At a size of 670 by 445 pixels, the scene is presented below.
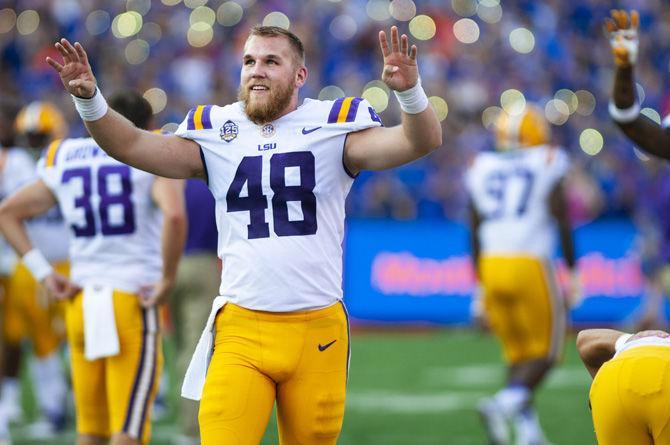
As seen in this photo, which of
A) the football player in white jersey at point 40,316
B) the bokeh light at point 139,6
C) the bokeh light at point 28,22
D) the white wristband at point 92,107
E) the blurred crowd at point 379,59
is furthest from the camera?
the bokeh light at point 139,6

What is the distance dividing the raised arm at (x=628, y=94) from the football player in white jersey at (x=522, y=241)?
2.74m

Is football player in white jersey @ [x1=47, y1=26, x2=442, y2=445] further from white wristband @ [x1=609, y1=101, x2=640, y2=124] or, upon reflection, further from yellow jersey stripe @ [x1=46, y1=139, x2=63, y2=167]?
yellow jersey stripe @ [x1=46, y1=139, x2=63, y2=167]

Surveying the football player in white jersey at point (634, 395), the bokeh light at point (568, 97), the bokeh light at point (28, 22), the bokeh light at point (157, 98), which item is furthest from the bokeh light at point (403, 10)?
the football player in white jersey at point (634, 395)

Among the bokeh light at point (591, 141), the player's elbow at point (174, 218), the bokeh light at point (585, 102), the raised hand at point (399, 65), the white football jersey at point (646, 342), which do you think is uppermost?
the raised hand at point (399, 65)

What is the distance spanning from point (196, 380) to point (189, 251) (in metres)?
3.73

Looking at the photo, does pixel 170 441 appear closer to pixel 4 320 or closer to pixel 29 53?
pixel 4 320

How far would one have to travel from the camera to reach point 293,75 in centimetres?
450

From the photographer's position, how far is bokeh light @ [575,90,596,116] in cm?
1745

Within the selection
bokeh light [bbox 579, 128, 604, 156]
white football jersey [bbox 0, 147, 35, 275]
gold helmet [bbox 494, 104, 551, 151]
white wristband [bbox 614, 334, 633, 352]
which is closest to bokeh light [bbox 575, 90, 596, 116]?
bokeh light [bbox 579, 128, 604, 156]

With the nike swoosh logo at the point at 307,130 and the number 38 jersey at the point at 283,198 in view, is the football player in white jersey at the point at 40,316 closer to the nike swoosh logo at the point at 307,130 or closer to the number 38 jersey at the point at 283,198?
the number 38 jersey at the point at 283,198

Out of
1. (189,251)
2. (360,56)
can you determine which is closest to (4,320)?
(189,251)

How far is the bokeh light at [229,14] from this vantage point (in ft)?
62.0

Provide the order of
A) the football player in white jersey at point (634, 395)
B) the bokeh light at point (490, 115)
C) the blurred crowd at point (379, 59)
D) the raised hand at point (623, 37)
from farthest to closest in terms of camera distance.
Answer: the bokeh light at point (490, 115), the blurred crowd at point (379, 59), the raised hand at point (623, 37), the football player in white jersey at point (634, 395)

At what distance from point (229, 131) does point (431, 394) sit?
5.95m
